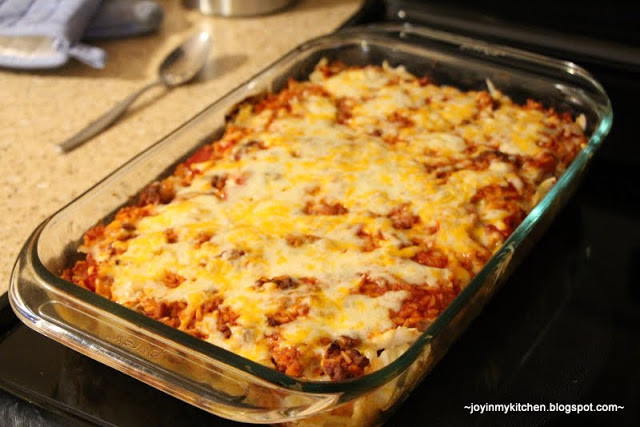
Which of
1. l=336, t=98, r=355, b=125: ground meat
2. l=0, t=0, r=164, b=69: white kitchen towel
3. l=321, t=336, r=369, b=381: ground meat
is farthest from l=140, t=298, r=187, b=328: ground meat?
l=0, t=0, r=164, b=69: white kitchen towel

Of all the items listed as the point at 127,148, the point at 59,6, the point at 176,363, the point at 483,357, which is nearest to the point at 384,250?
the point at 483,357

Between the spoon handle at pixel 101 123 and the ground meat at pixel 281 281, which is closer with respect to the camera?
the ground meat at pixel 281 281

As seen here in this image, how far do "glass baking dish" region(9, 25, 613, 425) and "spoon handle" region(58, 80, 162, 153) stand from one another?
1.08 feet

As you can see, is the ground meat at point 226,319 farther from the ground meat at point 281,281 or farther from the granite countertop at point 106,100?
the granite countertop at point 106,100

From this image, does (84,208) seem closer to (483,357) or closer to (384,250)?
(384,250)

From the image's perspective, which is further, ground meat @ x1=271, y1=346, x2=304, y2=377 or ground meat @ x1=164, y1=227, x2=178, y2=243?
ground meat @ x1=164, y1=227, x2=178, y2=243

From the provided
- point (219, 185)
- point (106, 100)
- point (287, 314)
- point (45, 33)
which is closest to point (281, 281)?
point (287, 314)

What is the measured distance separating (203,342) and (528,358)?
530 millimetres

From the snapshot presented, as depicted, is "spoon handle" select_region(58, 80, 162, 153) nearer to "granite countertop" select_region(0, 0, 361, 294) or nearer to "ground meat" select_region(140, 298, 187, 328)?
"granite countertop" select_region(0, 0, 361, 294)

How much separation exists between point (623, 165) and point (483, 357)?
66cm

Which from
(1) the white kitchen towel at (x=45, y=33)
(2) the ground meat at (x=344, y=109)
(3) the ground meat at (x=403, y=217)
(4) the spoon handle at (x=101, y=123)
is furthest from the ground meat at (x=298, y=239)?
(1) the white kitchen towel at (x=45, y=33)

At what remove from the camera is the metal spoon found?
1774 mm

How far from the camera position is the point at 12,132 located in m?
1.77

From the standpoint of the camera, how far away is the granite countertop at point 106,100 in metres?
1.57
